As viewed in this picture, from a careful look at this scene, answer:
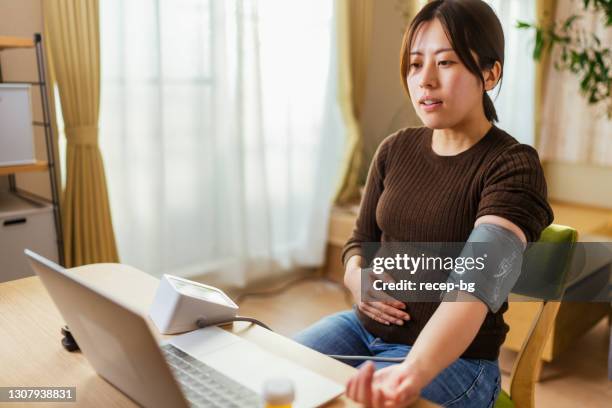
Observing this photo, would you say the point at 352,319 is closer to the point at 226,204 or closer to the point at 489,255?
the point at 489,255

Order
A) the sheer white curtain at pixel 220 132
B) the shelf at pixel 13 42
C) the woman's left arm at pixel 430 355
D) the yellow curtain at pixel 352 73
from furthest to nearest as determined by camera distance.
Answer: the yellow curtain at pixel 352 73
the sheer white curtain at pixel 220 132
the shelf at pixel 13 42
the woman's left arm at pixel 430 355

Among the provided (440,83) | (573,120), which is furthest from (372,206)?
(573,120)

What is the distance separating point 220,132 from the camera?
8.87ft

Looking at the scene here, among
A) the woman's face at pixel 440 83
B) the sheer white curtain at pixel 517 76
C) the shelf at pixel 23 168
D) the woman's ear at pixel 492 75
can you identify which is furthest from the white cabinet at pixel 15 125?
the sheer white curtain at pixel 517 76

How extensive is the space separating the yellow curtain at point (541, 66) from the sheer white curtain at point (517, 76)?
32mm

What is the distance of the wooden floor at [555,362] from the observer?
2.15 m

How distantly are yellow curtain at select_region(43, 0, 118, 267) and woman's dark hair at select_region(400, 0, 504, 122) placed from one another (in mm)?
1461

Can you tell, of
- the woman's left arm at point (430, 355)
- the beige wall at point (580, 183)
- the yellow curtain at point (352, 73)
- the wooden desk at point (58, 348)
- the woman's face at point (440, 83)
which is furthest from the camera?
the beige wall at point (580, 183)

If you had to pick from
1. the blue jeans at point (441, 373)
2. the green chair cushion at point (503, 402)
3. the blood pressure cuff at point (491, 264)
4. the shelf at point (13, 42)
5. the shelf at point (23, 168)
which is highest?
the shelf at point (13, 42)

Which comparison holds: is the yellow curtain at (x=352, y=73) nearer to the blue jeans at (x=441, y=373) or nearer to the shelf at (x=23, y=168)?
the shelf at (x=23, y=168)

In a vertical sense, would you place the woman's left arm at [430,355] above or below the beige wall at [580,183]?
above

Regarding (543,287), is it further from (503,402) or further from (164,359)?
(164,359)

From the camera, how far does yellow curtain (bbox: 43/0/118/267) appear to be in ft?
6.89

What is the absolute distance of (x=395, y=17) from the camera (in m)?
3.50
